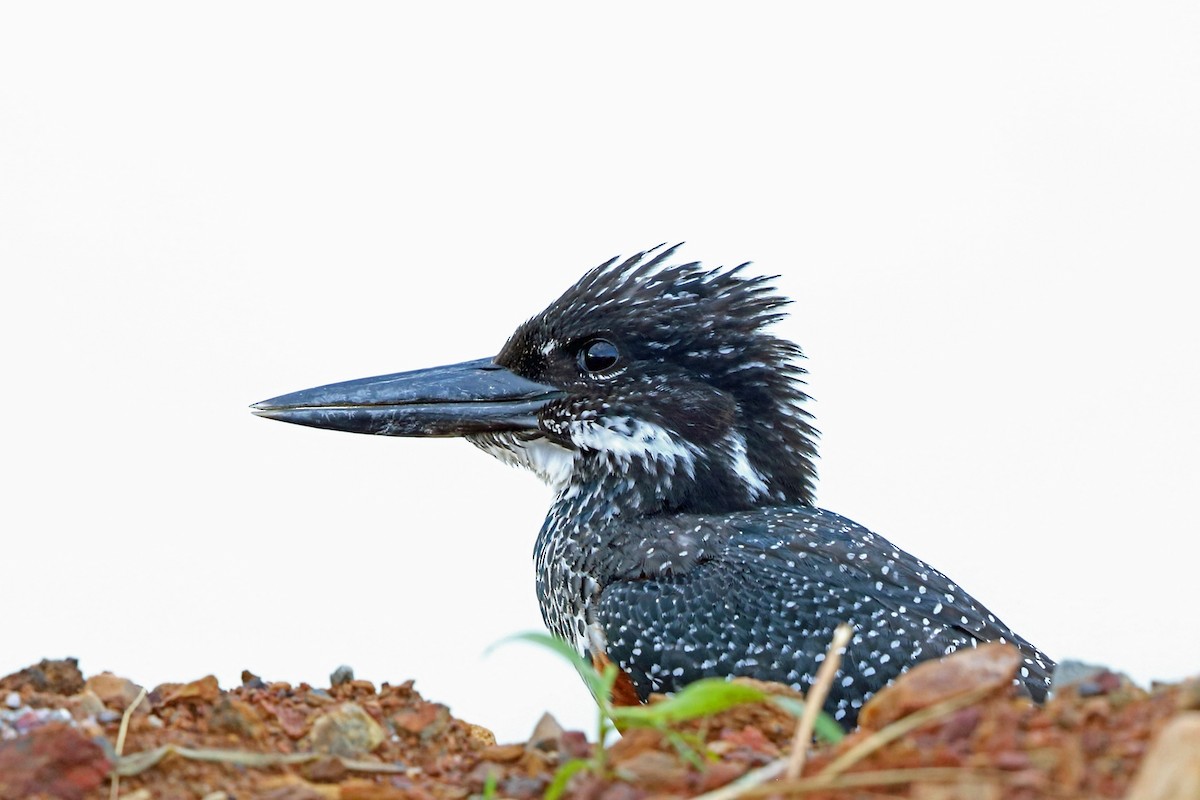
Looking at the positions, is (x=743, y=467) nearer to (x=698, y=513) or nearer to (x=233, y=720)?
(x=698, y=513)

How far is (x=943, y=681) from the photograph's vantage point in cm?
346

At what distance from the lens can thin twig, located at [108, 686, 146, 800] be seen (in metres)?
3.76

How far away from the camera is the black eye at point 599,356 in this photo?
7.62 m

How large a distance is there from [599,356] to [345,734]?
360 centimetres

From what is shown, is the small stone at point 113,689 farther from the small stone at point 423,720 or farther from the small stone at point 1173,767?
the small stone at point 1173,767

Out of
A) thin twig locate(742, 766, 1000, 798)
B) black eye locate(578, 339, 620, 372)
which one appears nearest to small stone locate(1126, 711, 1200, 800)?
thin twig locate(742, 766, 1000, 798)

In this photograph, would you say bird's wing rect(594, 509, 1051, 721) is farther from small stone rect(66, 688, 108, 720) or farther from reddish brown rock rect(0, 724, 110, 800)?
reddish brown rock rect(0, 724, 110, 800)

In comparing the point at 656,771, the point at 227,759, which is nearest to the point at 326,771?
the point at 227,759

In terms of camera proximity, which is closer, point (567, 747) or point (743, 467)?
point (567, 747)

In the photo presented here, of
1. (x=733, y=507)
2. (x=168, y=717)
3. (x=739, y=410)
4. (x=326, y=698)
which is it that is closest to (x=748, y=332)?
(x=739, y=410)

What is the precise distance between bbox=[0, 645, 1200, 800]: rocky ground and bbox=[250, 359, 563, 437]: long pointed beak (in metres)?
2.95

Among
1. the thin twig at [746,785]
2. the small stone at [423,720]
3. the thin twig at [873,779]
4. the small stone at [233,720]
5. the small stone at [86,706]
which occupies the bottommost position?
the thin twig at [873,779]

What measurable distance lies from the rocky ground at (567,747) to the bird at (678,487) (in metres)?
1.56

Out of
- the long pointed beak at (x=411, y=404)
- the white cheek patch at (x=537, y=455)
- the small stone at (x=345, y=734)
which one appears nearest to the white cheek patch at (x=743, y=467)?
the white cheek patch at (x=537, y=455)
